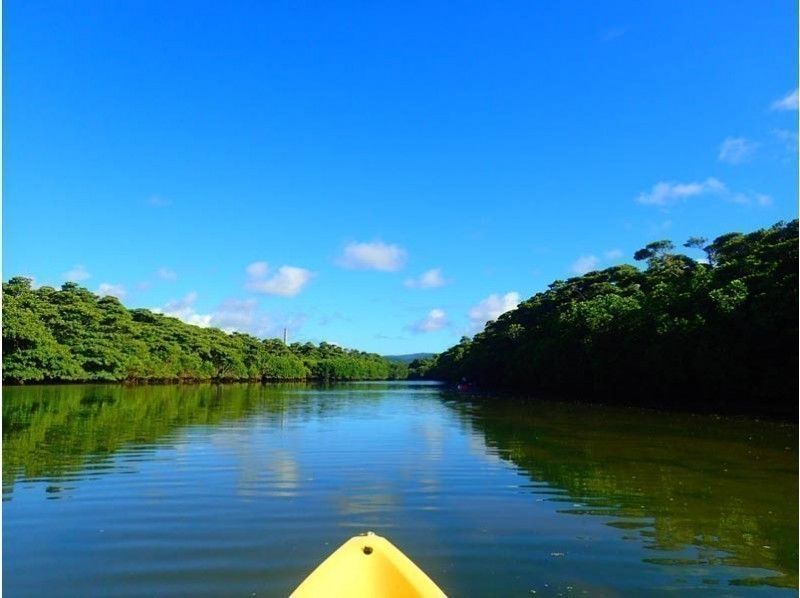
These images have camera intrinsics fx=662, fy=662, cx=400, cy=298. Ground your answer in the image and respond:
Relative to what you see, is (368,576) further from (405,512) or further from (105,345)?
(105,345)

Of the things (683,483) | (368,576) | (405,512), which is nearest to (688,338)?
(683,483)

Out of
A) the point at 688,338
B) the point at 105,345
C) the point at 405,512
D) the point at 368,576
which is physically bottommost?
the point at 405,512

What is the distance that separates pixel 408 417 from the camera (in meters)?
30.0

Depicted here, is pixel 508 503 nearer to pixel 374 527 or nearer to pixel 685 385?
pixel 374 527

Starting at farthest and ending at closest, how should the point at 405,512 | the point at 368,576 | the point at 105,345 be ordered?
the point at 105,345 → the point at 405,512 → the point at 368,576

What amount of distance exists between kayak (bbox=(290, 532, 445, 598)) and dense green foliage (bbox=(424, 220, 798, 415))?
25.0 metres

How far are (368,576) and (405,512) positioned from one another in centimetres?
436

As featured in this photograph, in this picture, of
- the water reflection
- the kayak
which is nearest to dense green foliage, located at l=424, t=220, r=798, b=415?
the water reflection

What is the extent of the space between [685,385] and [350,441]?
82.0 ft

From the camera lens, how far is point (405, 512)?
9.68 m

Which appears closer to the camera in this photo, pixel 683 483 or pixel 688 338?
pixel 683 483

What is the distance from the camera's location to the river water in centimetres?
665

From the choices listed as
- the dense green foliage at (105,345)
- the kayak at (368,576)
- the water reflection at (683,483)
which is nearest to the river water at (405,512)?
the water reflection at (683,483)

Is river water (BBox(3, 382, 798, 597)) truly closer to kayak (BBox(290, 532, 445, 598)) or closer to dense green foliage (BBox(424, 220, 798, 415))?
kayak (BBox(290, 532, 445, 598))
